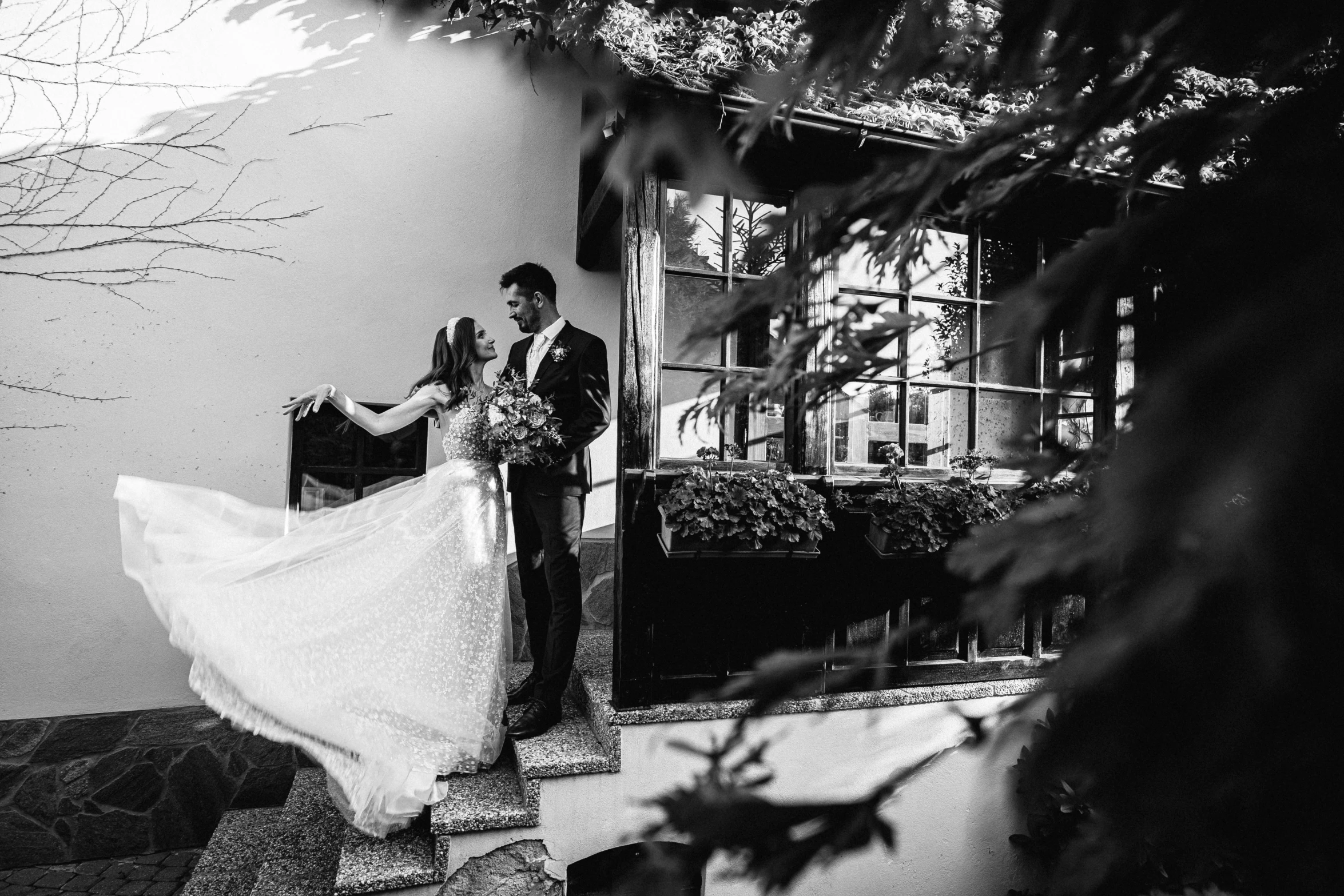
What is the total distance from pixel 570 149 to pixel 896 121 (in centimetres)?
227

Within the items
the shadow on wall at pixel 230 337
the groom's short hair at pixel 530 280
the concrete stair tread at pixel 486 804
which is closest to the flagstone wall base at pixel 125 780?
the shadow on wall at pixel 230 337

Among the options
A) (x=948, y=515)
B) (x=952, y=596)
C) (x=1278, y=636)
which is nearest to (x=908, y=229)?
(x=1278, y=636)

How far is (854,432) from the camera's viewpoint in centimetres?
363

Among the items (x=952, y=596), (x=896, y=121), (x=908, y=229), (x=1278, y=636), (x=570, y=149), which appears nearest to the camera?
(x=1278, y=636)

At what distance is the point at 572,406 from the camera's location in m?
3.37

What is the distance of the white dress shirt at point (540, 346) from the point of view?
3.49 m

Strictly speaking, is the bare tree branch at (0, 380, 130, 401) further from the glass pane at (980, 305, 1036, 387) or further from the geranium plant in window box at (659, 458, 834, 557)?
the glass pane at (980, 305, 1036, 387)

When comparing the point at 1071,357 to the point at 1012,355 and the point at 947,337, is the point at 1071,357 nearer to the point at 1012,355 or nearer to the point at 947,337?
the point at 1012,355

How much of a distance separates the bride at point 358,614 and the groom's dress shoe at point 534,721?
92 millimetres

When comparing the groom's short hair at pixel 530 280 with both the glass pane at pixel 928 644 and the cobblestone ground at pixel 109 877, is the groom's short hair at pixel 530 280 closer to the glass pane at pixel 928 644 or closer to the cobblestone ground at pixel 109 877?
the glass pane at pixel 928 644

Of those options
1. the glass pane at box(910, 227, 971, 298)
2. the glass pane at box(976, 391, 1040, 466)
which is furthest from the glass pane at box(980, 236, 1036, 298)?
the glass pane at box(976, 391, 1040, 466)

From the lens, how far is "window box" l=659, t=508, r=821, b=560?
9.86ft

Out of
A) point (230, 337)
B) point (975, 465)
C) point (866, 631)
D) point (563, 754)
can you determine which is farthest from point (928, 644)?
point (230, 337)

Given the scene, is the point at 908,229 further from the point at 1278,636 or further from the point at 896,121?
the point at 896,121
